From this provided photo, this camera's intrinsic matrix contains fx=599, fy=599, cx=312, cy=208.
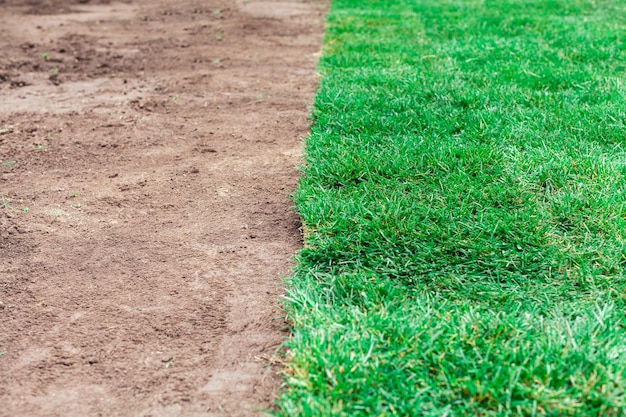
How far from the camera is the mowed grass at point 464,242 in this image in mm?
1834

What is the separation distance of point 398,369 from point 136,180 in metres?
2.02

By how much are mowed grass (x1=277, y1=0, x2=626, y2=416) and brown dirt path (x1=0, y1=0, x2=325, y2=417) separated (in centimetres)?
21

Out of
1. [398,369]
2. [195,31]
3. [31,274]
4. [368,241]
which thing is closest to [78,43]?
[195,31]

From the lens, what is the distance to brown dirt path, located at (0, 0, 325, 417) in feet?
6.64

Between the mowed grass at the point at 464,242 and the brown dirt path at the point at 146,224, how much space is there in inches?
8.4

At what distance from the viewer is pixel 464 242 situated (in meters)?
2.52

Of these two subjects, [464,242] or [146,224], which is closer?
[464,242]

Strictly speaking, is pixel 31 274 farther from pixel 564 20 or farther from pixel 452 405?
pixel 564 20

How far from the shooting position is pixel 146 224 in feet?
9.52

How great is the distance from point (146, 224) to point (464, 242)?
1.49m

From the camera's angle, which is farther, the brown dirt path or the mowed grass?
the brown dirt path

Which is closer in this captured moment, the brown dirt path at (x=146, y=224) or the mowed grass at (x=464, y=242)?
the mowed grass at (x=464, y=242)

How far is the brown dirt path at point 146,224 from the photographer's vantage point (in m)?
2.02

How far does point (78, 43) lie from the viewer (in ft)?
19.6
